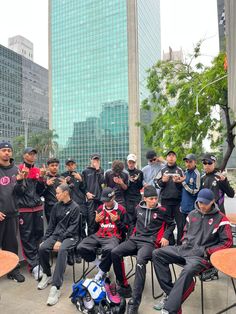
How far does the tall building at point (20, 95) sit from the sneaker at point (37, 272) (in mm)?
63206

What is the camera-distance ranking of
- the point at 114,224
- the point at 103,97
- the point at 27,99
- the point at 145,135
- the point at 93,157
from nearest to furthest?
the point at 114,224 < the point at 93,157 < the point at 145,135 < the point at 103,97 < the point at 27,99

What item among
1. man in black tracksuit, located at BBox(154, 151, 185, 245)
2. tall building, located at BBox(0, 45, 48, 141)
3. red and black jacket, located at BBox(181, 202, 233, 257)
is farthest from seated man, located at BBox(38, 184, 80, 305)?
tall building, located at BBox(0, 45, 48, 141)

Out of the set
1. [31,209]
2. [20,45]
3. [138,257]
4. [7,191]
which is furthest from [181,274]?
[20,45]

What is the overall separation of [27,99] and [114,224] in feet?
276

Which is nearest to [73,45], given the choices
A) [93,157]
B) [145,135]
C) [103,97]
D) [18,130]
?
[103,97]

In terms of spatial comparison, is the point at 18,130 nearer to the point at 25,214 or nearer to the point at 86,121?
the point at 86,121

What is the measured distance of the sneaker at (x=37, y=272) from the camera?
12.1ft

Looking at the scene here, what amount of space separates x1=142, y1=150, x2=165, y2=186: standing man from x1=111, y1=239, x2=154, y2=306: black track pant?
4.82 ft

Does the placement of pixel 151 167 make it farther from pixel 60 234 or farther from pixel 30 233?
pixel 30 233

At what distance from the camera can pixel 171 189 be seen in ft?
13.3

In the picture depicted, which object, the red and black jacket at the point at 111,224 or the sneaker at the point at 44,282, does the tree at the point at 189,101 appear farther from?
the sneaker at the point at 44,282

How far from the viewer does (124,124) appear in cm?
6988

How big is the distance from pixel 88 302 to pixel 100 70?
260 ft

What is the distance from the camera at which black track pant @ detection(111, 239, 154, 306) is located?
2793 millimetres
